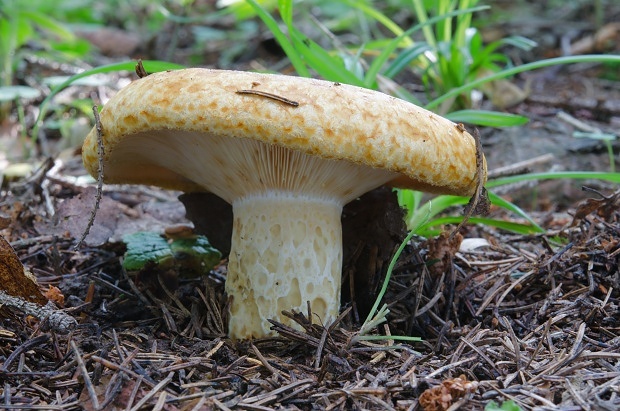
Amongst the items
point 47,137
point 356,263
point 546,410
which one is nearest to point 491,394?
point 546,410

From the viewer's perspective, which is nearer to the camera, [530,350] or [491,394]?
[491,394]

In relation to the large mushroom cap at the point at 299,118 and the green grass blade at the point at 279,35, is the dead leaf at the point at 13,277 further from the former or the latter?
the green grass blade at the point at 279,35

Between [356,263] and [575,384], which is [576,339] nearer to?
[575,384]

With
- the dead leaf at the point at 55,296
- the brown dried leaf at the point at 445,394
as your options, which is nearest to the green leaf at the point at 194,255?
the dead leaf at the point at 55,296

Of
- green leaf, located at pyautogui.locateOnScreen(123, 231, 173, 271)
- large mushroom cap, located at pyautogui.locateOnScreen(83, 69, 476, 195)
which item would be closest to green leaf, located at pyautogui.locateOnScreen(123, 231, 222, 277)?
green leaf, located at pyautogui.locateOnScreen(123, 231, 173, 271)

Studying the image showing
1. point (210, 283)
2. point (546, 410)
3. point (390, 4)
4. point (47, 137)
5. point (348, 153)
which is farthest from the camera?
point (390, 4)

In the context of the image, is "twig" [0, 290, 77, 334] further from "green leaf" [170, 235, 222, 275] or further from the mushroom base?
"green leaf" [170, 235, 222, 275]
